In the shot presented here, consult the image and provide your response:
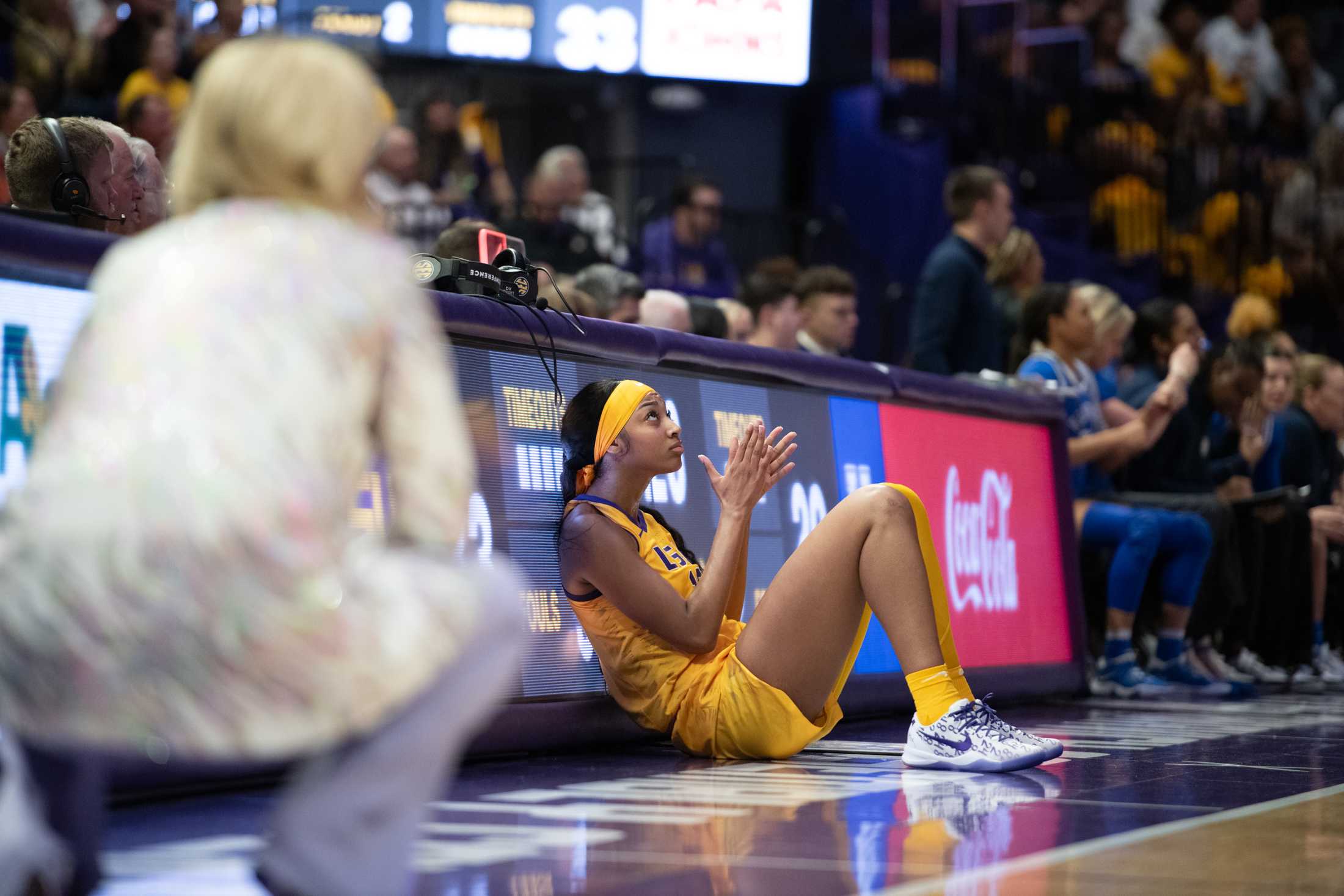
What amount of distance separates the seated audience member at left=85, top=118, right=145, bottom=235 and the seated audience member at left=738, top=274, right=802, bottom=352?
12.7 ft

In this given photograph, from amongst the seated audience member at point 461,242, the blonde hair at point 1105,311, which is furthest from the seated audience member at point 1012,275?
the seated audience member at point 461,242

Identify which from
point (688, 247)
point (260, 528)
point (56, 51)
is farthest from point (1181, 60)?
point (260, 528)

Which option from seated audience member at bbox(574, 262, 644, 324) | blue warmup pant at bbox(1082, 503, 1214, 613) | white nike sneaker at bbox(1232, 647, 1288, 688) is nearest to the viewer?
seated audience member at bbox(574, 262, 644, 324)

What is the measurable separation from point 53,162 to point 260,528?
2.88 m

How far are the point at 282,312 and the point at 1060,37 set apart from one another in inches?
618

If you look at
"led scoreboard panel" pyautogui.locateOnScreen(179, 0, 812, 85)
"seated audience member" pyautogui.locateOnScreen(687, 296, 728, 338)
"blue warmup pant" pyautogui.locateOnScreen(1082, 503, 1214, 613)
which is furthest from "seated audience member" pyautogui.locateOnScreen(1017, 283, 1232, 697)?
"led scoreboard panel" pyautogui.locateOnScreen(179, 0, 812, 85)

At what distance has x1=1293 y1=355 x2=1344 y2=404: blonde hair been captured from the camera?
10266mm

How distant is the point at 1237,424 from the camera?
937 centimetres

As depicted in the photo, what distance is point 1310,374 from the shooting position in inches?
405

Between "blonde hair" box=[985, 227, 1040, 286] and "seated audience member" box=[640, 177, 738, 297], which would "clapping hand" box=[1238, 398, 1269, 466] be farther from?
"seated audience member" box=[640, 177, 738, 297]

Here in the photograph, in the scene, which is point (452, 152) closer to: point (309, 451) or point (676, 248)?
point (676, 248)

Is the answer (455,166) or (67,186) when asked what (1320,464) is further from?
(67,186)

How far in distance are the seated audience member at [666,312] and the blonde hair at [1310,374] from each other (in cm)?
454

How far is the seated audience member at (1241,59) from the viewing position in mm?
16672
